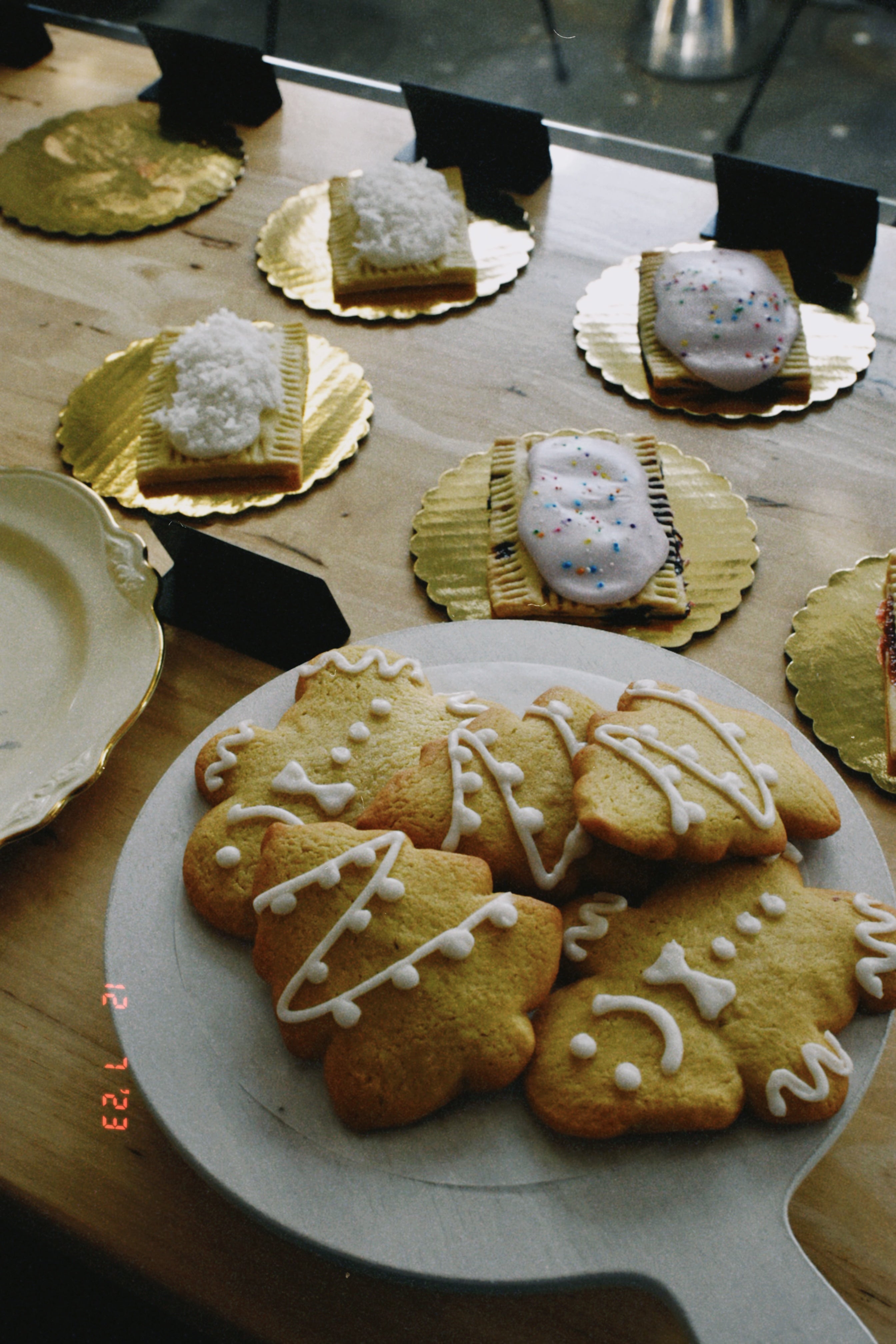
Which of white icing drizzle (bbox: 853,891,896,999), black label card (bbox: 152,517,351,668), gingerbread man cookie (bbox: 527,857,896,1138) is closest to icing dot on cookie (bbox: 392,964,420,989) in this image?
gingerbread man cookie (bbox: 527,857,896,1138)

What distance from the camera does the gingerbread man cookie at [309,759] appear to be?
2.41 feet

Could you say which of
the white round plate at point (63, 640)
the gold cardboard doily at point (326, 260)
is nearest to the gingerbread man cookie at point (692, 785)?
the white round plate at point (63, 640)

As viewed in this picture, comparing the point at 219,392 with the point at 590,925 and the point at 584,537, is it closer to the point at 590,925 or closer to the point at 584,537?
the point at 584,537

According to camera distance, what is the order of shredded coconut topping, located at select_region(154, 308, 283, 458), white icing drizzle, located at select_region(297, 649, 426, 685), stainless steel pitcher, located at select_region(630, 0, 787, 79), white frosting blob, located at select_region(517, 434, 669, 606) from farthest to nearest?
stainless steel pitcher, located at select_region(630, 0, 787, 79) → shredded coconut topping, located at select_region(154, 308, 283, 458) → white frosting blob, located at select_region(517, 434, 669, 606) → white icing drizzle, located at select_region(297, 649, 426, 685)

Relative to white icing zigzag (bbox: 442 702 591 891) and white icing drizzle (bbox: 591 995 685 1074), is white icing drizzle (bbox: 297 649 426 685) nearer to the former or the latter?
white icing zigzag (bbox: 442 702 591 891)

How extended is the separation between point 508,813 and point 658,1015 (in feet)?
0.57

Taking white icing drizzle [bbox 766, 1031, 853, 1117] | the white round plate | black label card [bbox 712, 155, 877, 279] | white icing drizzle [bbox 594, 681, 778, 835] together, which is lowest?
the white round plate

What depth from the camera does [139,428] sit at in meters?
1.34

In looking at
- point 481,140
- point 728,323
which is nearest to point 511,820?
point 728,323

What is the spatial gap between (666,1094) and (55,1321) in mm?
1018

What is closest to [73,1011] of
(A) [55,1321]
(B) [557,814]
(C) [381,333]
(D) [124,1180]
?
(D) [124,1180]

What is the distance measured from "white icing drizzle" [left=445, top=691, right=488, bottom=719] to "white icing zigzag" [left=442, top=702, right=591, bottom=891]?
0.24 feet

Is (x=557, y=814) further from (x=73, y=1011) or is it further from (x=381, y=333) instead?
(x=381, y=333)

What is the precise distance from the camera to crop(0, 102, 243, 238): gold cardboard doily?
5.57ft
